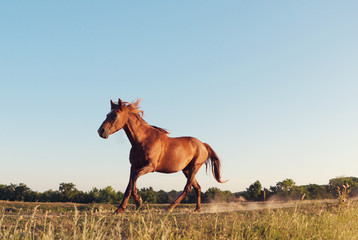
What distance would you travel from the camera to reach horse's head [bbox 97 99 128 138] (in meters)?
7.86

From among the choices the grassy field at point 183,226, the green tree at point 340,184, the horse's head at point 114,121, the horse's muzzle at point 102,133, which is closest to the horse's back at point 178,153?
the horse's head at point 114,121

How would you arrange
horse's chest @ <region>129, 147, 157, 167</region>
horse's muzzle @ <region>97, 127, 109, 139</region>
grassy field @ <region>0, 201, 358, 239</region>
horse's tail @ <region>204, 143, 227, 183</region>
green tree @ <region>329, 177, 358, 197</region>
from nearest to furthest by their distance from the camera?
1. grassy field @ <region>0, 201, 358, 239</region>
2. horse's muzzle @ <region>97, 127, 109, 139</region>
3. horse's chest @ <region>129, 147, 157, 167</region>
4. horse's tail @ <region>204, 143, 227, 183</region>
5. green tree @ <region>329, 177, 358, 197</region>

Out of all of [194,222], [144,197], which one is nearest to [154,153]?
[194,222]

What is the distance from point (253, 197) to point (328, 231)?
11541 mm

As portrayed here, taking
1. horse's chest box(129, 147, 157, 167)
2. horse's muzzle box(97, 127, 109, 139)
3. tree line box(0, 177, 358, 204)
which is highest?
horse's muzzle box(97, 127, 109, 139)

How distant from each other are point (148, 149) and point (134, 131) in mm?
586

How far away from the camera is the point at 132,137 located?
8.34 m

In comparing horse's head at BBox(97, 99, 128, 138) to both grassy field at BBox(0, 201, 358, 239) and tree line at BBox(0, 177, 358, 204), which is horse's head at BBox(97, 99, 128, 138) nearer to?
grassy field at BBox(0, 201, 358, 239)

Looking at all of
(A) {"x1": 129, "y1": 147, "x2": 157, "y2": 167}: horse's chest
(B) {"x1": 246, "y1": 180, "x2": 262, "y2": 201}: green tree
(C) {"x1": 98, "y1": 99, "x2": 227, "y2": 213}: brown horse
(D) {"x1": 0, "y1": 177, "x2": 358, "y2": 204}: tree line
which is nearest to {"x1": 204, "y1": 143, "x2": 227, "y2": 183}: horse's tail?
(C) {"x1": 98, "y1": 99, "x2": 227, "y2": 213}: brown horse

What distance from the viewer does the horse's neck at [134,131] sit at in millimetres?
8328

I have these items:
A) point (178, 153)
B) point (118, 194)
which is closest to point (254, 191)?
point (118, 194)

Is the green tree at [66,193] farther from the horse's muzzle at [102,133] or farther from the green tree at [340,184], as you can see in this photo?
the green tree at [340,184]

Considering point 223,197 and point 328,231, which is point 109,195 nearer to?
point 223,197

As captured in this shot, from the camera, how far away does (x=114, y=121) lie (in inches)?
313
